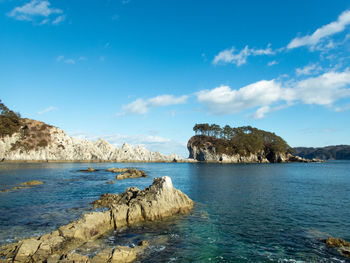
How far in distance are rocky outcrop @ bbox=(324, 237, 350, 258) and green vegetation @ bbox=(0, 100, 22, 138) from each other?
557ft

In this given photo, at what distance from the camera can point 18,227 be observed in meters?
18.9

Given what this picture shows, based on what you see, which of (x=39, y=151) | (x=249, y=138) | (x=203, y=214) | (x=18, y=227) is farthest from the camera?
(x=249, y=138)

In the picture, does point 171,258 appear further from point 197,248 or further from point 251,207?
point 251,207

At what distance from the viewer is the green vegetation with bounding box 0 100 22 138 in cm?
13698

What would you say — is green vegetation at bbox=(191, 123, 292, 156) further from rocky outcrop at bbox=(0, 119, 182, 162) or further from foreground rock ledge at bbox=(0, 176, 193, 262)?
foreground rock ledge at bbox=(0, 176, 193, 262)

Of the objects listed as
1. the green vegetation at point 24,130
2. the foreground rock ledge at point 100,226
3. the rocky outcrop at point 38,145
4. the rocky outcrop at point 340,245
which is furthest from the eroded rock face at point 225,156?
the rocky outcrop at point 340,245

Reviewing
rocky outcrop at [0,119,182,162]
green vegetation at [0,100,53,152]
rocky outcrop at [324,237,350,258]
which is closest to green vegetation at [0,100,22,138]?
green vegetation at [0,100,53,152]

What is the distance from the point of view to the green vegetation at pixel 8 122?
449ft

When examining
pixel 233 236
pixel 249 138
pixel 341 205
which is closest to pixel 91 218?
pixel 233 236

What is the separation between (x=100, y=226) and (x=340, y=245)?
18.7 meters

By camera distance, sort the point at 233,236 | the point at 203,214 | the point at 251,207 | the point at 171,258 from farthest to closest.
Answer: the point at 251,207 → the point at 203,214 → the point at 233,236 → the point at 171,258

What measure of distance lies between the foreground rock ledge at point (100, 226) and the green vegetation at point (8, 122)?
147 metres

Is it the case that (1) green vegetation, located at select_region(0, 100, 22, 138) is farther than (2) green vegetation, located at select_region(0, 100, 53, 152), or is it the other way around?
(2) green vegetation, located at select_region(0, 100, 53, 152)

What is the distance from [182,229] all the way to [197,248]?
412cm
